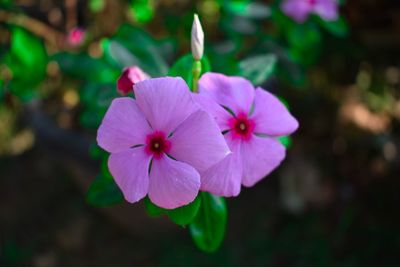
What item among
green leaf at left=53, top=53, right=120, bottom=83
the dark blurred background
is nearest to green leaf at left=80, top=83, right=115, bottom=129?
green leaf at left=53, top=53, right=120, bottom=83

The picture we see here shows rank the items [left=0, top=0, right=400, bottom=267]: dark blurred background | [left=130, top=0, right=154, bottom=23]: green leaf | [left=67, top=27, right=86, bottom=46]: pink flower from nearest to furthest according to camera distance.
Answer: [left=130, top=0, right=154, bottom=23]: green leaf → [left=67, top=27, right=86, bottom=46]: pink flower → [left=0, top=0, right=400, bottom=267]: dark blurred background

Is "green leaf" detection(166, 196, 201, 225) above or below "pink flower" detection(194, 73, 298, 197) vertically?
below

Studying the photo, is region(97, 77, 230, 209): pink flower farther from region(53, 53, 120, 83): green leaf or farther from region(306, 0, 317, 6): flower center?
region(306, 0, 317, 6): flower center

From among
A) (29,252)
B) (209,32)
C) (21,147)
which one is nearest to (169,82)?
(209,32)

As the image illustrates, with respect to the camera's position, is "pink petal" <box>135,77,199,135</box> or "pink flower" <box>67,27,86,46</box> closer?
"pink petal" <box>135,77,199,135</box>

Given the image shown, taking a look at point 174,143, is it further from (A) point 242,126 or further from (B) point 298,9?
(B) point 298,9

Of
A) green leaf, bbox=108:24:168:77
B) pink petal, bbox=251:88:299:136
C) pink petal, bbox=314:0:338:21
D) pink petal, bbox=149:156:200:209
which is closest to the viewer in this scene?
pink petal, bbox=149:156:200:209
